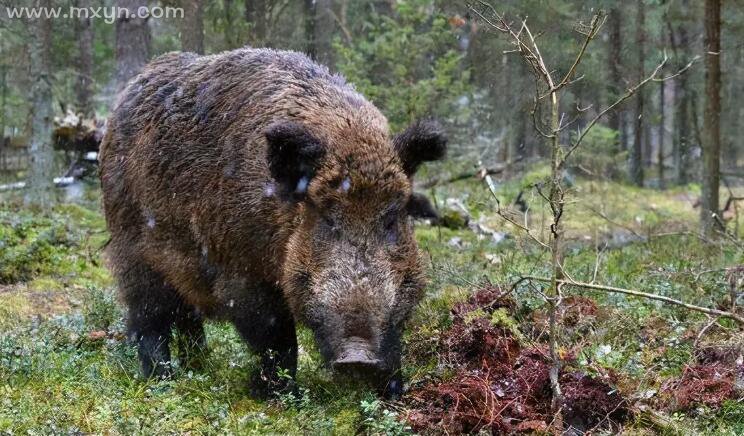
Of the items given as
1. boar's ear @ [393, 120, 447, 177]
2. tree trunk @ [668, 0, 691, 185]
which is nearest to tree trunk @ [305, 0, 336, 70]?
tree trunk @ [668, 0, 691, 185]

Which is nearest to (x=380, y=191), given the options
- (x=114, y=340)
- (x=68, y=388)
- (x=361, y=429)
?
(x=361, y=429)

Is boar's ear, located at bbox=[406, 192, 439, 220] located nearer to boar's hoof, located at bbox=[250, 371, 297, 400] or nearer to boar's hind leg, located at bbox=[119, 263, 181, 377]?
boar's hoof, located at bbox=[250, 371, 297, 400]

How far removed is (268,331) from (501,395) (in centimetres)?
163

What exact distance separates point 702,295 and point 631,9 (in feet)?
34.1

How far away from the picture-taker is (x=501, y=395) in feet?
15.6

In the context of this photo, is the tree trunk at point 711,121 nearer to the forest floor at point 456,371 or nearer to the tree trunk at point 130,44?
the forest floor at point 456,371

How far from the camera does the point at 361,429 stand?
4.71m

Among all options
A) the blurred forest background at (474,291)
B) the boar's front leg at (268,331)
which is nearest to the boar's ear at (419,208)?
the blurred forest background at (474,291)

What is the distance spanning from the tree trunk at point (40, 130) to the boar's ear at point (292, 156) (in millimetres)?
9523

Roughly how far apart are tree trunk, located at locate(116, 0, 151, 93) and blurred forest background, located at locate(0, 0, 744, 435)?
32mm

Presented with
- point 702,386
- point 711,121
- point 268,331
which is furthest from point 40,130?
point 702,386

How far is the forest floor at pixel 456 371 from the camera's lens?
4566mm

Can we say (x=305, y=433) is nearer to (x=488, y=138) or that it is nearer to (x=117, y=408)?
(x=117, y=408)

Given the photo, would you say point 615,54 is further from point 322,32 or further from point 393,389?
point 393,389
